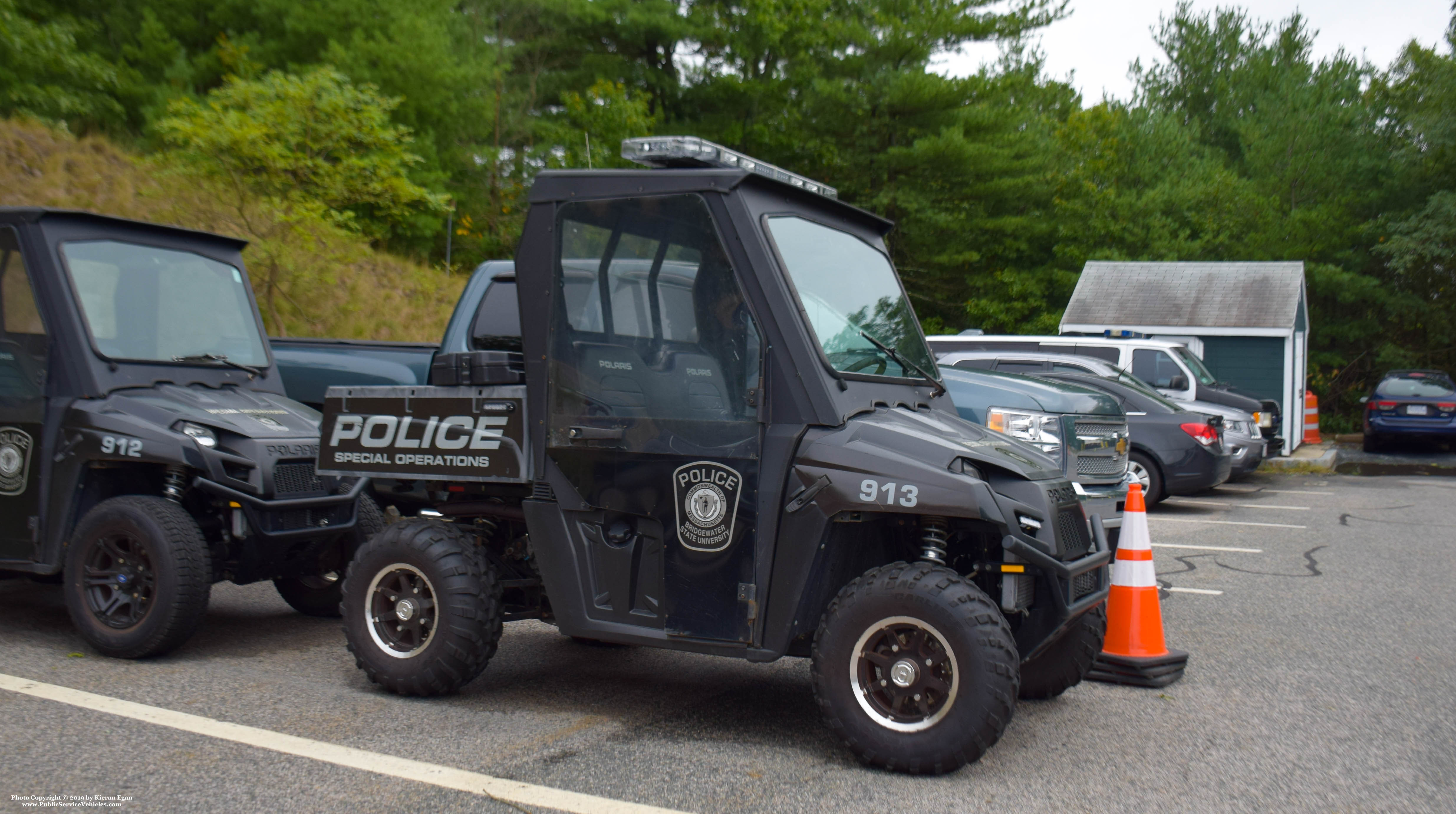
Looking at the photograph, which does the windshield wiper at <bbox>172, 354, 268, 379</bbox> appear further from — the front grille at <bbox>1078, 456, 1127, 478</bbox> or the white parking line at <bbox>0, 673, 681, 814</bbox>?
the front grille at <bbox>1078, 456, 1127, 478</bbox>

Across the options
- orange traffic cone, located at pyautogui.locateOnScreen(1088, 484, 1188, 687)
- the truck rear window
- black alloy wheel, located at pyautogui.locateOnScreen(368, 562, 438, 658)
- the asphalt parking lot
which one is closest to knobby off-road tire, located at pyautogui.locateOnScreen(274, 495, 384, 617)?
the asphalt parking lot

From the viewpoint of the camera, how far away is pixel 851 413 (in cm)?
438

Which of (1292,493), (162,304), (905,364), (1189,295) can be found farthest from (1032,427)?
(1189,295)

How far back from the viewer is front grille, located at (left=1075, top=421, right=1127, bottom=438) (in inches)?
320

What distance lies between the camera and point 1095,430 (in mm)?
8250

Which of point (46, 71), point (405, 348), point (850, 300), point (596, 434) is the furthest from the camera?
point (46, 71)

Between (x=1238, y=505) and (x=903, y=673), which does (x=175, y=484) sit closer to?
(x=903, y=673)

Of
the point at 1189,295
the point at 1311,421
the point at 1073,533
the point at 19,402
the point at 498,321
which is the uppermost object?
the point at 1189,295

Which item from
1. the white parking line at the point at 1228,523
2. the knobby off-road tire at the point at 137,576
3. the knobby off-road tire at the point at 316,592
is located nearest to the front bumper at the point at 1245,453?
the white parking line at the point at 1228,523

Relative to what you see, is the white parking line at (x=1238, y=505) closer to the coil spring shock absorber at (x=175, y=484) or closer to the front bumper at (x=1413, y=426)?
the front bumper at (x=1413, y=426)

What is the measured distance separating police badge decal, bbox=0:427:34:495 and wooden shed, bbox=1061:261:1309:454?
66.6 feet

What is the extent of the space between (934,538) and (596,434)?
1.41 meters

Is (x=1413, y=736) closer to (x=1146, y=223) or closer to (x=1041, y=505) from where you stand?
(x=1041, y=505)

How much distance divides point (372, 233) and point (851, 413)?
1913cm
